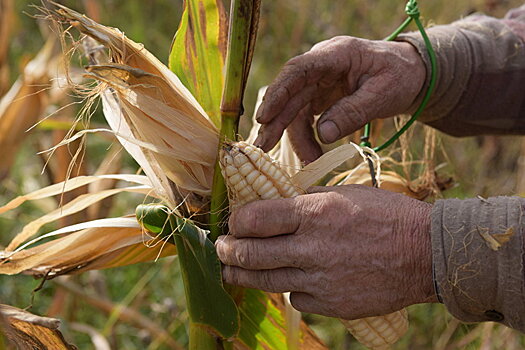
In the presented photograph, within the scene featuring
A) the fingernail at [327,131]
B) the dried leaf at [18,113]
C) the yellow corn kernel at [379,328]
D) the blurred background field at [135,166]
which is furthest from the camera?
the blurred background field at [135,166]

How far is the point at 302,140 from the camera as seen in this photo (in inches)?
64.3

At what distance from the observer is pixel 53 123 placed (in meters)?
2.06

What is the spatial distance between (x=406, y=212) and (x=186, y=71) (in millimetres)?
605

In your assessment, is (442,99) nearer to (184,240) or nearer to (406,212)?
(406,212)

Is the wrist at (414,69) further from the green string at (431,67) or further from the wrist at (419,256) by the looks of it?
the wrist at (419,256)

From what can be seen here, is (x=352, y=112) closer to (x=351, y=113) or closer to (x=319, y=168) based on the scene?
(x=351, y=113)

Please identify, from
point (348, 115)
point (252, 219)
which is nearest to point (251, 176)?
point (252, 219)

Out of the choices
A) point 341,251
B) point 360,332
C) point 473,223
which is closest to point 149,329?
point 360,332

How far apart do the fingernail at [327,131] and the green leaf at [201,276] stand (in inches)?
16.6

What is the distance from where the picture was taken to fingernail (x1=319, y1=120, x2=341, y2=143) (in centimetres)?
144

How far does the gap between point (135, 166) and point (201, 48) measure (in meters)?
2.39

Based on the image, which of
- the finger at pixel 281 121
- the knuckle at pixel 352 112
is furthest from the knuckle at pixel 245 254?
the knuckle at pixel 352 112

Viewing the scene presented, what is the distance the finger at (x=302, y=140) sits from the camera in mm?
1628

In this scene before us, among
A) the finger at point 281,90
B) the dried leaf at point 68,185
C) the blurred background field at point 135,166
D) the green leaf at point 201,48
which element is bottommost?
the blurred background field at point 135,166
